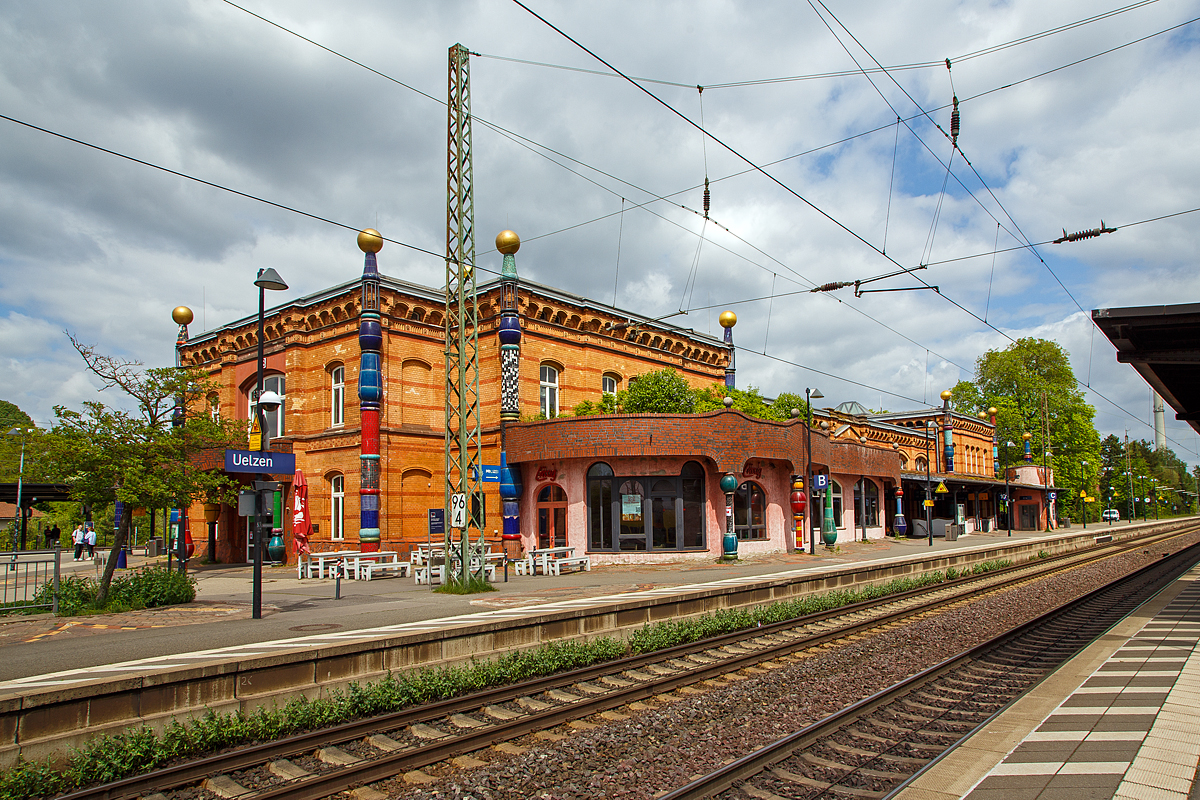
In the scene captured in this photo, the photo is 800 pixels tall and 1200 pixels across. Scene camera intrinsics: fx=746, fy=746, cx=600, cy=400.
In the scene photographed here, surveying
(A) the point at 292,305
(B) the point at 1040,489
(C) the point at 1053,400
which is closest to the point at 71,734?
(A) the point at 292,305

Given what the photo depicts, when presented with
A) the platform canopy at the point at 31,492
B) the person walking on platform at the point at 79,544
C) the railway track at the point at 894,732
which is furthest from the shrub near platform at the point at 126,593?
the platform canopy at the point at 31,492

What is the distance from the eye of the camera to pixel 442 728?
316 inches

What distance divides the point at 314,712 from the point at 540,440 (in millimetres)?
18052

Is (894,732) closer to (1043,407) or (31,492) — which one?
(31,492)

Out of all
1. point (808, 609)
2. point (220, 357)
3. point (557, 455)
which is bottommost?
point (808, 609)

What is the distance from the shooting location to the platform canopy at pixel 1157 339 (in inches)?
477

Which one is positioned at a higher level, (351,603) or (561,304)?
(561,304)

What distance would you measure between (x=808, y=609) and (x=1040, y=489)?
4830 centimetres

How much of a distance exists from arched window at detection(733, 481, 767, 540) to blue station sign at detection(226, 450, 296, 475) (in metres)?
16.5

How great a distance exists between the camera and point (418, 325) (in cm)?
2977

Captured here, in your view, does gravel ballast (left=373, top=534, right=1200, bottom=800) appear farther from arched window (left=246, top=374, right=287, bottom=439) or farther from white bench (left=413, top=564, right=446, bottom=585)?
arched window (left=246, top=374, right=287, bottom=439)

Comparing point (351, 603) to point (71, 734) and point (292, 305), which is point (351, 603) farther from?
point (292, 305)

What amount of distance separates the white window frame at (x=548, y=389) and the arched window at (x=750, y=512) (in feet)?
27.6

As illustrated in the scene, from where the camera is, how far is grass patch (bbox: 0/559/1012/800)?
653 cm
